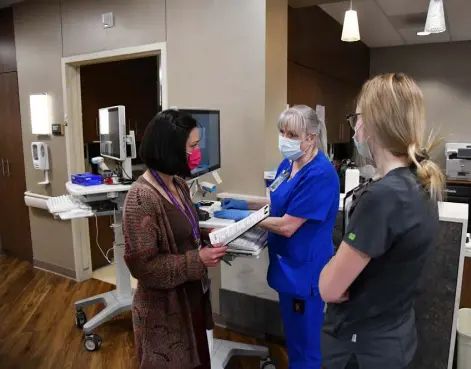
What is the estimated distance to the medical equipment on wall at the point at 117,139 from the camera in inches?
92.2

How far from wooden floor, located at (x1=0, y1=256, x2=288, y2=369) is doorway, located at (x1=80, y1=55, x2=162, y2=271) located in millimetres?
506

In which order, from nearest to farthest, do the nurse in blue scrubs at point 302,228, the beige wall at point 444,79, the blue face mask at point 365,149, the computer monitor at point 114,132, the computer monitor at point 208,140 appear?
the blue face mask at point 365,149
the nurse in blue scrubs at point 302,228
the computer monitor at point 208,140
the computer monitor at point 114,132
the beige wall at point 444,79

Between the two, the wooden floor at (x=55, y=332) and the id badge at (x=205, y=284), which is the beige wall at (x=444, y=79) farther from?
the id badge at (x=205, y=284)

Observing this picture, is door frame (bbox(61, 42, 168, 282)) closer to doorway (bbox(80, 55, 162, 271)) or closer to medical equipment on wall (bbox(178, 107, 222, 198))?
doorway (bbox(80, 55, 162, 271))

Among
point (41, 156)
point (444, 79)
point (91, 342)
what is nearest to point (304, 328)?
point (91, 342)

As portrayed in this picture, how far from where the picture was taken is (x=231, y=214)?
1.92 metres

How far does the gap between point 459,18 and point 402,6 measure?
0.88 meters

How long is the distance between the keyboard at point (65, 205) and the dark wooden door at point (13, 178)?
173 centimetres

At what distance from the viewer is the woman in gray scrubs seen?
0.91 m

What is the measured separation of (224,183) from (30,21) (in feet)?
8.58

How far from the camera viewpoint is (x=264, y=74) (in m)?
2.34

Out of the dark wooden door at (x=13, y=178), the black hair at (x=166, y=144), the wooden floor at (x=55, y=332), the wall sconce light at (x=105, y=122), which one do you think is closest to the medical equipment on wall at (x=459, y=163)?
the wooden floor at (x=55, y=332)

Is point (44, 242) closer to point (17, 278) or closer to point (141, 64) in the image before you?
point (17, 278)

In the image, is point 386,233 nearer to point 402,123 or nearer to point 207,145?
point 402,123
